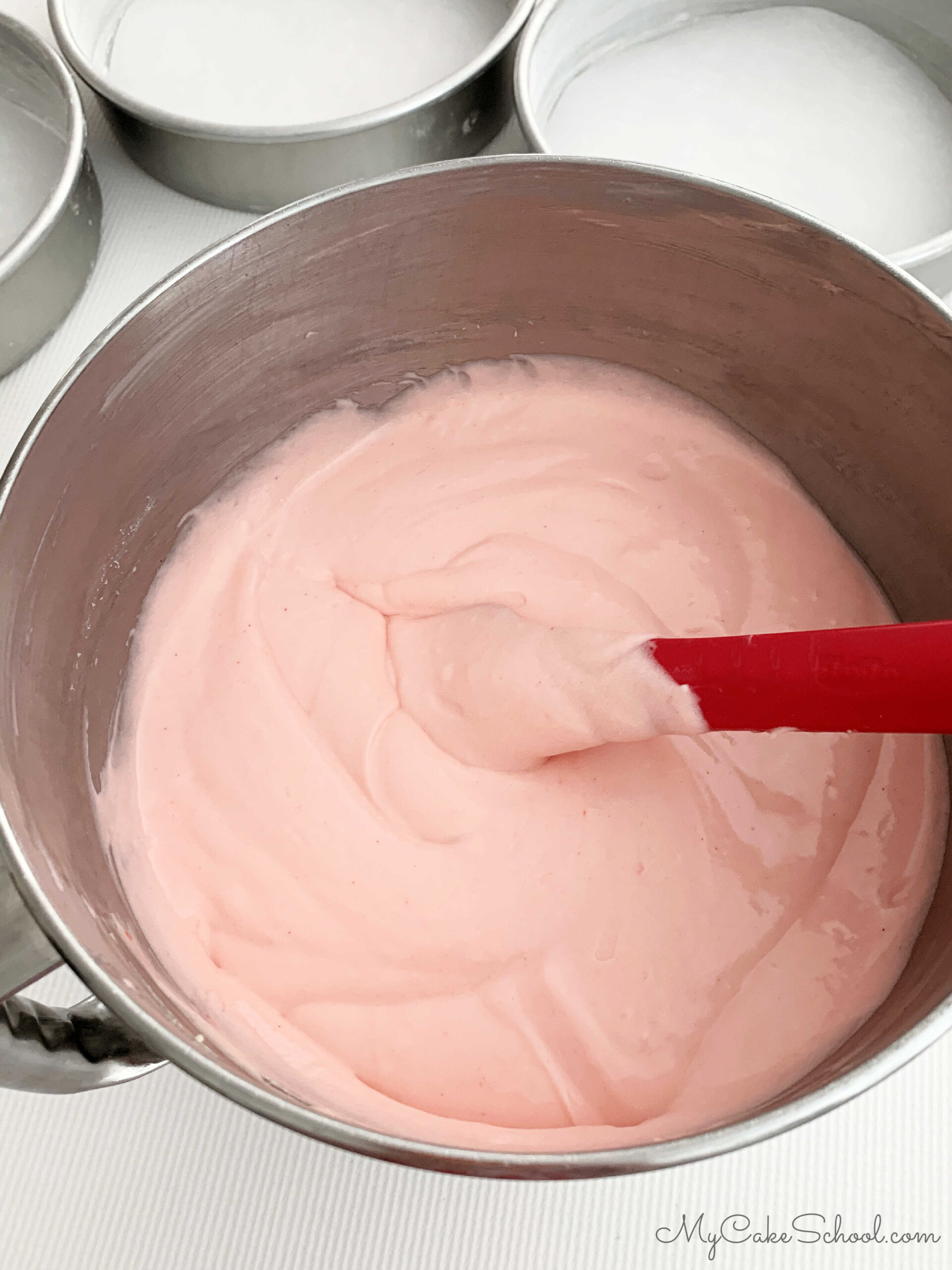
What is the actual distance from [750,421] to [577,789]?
16.2 inches

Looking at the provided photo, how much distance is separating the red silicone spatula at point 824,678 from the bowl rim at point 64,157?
0.73m

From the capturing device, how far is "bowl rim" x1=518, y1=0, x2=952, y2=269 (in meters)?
0.93

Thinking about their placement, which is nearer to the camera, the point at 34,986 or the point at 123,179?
the point at 34,986

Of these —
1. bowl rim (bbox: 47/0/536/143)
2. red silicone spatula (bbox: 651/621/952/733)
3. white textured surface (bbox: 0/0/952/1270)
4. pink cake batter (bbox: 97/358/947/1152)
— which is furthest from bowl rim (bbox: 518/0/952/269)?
white textured surface (bbox: 0/0/952/1270)

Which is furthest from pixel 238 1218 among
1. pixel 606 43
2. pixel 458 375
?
pixel 606 43

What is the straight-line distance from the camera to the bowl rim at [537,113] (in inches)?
36.5

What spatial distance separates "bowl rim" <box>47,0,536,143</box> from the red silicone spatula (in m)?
0.62

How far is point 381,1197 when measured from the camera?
80 centimetres

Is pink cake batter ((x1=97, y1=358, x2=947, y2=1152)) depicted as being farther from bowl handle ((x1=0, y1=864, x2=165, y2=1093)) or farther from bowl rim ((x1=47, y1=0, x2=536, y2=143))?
bowl rim ((x1=47, y1=0, x2=536, y2=143))

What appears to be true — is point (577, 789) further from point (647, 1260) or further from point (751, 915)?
point (647, 1260)

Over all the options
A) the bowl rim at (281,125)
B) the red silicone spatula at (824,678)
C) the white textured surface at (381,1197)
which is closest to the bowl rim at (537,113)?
the bowl rim at (281,125)

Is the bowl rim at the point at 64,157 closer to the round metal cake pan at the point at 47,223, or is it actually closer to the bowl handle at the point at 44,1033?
the round metal cake pan at the point at 47,223

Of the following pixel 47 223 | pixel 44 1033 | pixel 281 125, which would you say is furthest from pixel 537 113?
pixel 44 1033

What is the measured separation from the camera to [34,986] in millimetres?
850
